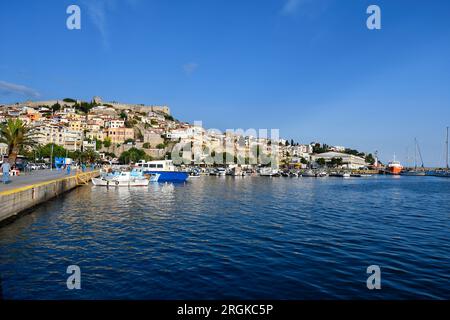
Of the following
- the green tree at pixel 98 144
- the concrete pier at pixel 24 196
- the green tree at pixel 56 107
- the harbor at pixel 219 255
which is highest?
the green tree at pixel 56 107

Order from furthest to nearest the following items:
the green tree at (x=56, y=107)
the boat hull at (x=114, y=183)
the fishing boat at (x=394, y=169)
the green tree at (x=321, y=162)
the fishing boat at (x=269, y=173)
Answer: the green tree at (x=321, y=162), the green tree at (x=56, y=107), the fishing boat at (x=394, y=169), the fishing boat at (x=269, y=173), the boat hull at (x=114, y=183)

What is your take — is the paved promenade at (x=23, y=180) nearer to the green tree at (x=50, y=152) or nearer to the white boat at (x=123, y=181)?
the white boat at (x=123, y=181)

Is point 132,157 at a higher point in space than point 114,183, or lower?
higher

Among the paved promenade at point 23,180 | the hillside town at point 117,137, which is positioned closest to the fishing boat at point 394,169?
the hillside town at point 117,137

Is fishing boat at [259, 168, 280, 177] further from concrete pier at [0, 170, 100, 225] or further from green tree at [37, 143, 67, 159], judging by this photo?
concrete pier at [0, 170, 100, 225]

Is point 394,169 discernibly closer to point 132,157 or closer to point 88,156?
point 132,157

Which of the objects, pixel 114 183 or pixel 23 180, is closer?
pixel 23 180

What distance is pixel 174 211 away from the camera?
2500cm

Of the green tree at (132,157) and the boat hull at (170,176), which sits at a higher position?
the green tree at (132,157)


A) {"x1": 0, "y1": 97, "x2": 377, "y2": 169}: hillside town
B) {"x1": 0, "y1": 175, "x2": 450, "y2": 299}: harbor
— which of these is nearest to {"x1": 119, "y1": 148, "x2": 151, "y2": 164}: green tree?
{"x1": 0, "y1": 97, "x2": 377, "y2": 169}: hillside town

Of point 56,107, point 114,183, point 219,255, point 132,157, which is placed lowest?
point 219,255

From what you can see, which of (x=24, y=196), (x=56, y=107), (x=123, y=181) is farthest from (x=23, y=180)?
(x=56, y=107)
